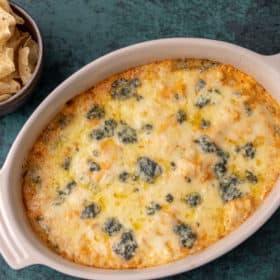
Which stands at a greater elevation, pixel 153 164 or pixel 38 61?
pixel 38 61

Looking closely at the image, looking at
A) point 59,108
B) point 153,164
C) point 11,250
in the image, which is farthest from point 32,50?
point 11,250

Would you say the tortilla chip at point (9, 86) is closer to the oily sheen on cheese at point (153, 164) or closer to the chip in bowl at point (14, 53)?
the chip in bowl at point (14, 53)

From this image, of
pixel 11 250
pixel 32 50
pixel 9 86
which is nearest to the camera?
pixel 11 250

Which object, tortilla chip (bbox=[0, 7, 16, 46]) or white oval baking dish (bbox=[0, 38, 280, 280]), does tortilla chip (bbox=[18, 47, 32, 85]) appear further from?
white oval baking dish (bbox=[0, 38, 280, 280])

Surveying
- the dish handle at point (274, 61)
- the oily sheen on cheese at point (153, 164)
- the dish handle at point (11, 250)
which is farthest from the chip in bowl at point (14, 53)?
the dish handle at point (274, 61)

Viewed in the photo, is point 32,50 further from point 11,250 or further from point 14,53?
point 11,250

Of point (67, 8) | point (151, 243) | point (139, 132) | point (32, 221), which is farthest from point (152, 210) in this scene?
point (67, 8)
